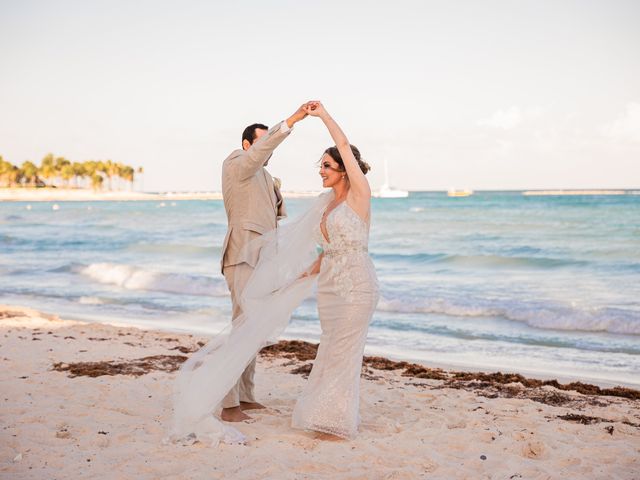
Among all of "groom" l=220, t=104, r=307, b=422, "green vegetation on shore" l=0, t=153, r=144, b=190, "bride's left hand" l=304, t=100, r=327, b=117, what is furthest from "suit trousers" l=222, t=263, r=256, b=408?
"green vegetation on shore" l=0, t=153, r=144, b=190

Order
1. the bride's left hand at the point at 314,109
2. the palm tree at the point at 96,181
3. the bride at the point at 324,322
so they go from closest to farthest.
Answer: the bride's left hand at the point at 314,109, the bride at the point at 324,322, the palm tree at the point at 96,181

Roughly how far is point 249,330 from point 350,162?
1.32m

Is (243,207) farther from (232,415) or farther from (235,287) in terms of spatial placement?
(232,415)

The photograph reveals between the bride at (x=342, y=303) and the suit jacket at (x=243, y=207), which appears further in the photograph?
the suit jacket at (x=243, y=207)

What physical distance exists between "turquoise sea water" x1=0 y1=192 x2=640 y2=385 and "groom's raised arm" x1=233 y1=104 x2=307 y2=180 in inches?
23.6

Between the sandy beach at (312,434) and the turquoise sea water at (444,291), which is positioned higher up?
the sandy beach at (312,434)

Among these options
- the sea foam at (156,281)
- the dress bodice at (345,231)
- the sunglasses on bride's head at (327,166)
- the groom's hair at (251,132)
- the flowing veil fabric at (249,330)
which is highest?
the groom's hair at (251,132)

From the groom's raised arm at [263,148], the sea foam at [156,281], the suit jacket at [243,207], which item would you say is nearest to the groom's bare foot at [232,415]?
the suit jacket at [243,207]

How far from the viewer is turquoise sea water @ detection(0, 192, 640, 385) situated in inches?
361

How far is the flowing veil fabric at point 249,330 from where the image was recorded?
4.61 meters

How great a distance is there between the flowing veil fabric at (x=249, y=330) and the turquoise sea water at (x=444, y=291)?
0.44m

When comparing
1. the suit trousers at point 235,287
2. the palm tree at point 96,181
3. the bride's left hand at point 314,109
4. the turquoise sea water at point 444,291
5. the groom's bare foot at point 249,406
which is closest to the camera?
the bride's left hand at point 314,109

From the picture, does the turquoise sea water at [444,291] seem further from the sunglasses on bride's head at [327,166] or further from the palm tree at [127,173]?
the palm tree at [127,173]

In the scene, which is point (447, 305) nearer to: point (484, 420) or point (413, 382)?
point (413, 382)
